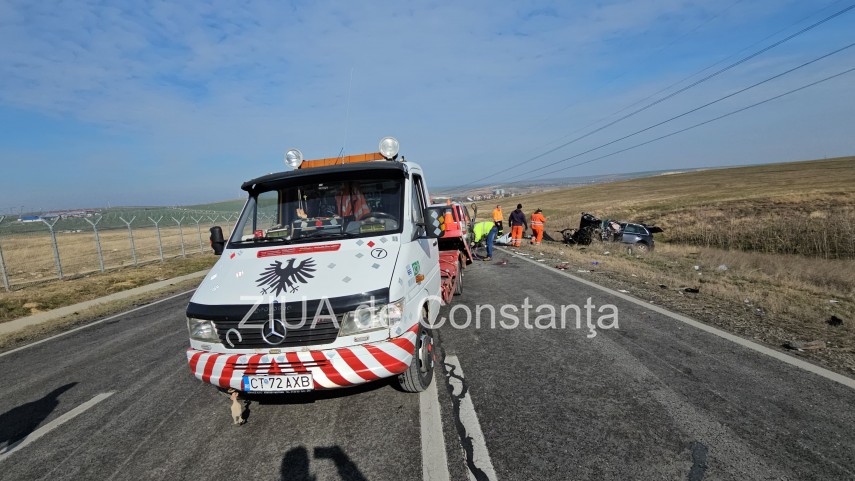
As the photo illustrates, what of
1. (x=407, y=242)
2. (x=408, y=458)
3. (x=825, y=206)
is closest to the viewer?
(x=408, y=458)

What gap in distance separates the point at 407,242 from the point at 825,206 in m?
33.5

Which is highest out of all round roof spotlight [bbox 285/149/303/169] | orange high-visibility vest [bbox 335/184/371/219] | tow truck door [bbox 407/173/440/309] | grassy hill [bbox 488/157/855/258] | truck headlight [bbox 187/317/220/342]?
round roof spotlight [bbox 285/149/303/169]

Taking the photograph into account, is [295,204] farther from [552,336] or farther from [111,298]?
[111,298]

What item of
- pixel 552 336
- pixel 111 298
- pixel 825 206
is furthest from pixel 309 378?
pixel 825 206

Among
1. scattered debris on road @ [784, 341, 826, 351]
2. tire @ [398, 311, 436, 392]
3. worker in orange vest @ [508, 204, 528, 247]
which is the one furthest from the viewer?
worker in orange vest @ [508, 204, 528, 247]

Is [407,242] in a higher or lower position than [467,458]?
higher

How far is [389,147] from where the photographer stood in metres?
6.34

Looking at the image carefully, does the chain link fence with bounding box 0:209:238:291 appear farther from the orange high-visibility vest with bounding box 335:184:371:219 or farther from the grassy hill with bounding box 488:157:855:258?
the grassy hill with bounding box 488:157:855:258

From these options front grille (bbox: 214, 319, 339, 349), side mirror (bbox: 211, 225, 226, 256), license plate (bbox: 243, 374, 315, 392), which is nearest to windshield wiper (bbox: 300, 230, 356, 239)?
side mirror (bbox: 211, 225, 226, 256)

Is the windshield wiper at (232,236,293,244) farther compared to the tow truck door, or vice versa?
the windshield wiper at (232,236,293,244)

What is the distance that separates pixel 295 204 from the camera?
4.84m

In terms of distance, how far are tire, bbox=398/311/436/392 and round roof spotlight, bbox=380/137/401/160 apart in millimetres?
3081

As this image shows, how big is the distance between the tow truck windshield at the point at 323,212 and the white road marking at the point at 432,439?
164 centimetres

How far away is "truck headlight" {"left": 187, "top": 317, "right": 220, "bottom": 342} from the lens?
3498mm
